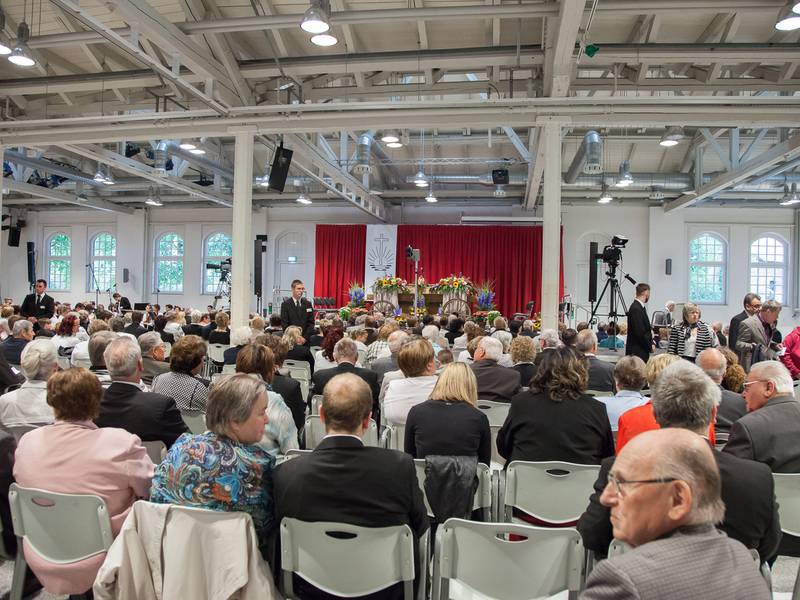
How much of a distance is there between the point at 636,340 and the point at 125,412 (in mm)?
5861

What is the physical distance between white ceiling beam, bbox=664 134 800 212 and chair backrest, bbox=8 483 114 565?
11.2 metres

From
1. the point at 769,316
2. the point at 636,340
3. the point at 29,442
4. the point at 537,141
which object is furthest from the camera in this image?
the point at 537,141

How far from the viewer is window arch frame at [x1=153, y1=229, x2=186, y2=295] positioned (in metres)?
20.6

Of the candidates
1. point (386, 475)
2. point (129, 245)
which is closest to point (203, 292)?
point (129, 245)

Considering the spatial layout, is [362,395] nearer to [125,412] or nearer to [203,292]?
[125,412]

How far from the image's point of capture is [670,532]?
3.64 ft

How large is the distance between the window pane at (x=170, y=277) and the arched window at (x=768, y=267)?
17890mm

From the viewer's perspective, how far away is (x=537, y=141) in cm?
1062

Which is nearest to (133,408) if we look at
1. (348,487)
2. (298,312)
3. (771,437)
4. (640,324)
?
(348,487)

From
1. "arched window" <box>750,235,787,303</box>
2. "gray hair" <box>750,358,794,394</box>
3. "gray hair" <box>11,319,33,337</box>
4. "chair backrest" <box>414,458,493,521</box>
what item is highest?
"arched window" <box>750,235,787,303</box>

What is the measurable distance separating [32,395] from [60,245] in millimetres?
21125

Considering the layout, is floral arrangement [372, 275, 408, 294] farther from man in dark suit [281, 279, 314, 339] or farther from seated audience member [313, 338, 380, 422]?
seated audience member [313, 338, 380, 422]

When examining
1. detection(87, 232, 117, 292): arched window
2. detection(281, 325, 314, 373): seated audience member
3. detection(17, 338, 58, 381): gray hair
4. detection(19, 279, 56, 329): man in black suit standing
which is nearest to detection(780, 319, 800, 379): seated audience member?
detection(281, 325, 314, 373): seated audience member

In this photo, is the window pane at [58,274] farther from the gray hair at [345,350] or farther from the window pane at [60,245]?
the gray hair at [345,350]
